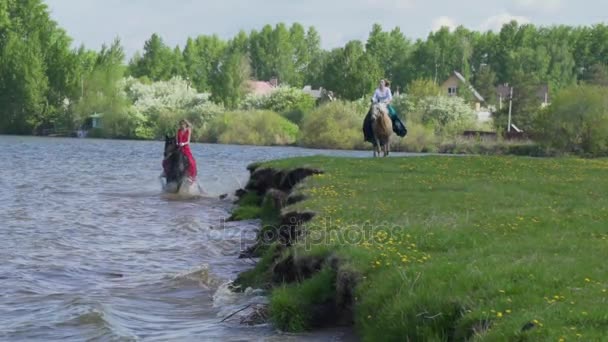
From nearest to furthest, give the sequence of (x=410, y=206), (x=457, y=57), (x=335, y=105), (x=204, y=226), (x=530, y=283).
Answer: (x=530, y=283) → (x=410, y=206) → (x=204, y=226) → (x=335, y=105) → (x=457, y=57)

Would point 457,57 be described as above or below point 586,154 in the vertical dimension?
above

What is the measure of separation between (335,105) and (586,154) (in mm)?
29999

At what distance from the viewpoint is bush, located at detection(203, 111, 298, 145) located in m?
101

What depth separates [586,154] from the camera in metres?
75.4

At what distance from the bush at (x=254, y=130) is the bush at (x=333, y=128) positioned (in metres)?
3.59

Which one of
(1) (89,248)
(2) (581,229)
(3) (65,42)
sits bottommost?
(1) (89,248)

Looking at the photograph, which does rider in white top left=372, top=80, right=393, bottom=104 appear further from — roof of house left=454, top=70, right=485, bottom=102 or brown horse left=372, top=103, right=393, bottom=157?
roof of house left=454, top=70, right=485, bottom=102

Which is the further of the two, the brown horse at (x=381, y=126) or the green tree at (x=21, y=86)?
the green tree at (x=21, y=86)

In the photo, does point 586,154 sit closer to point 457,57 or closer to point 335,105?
point 335,105

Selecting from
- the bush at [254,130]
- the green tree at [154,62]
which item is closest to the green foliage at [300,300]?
the bush at [254,130]

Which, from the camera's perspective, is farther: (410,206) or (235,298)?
(410,206)

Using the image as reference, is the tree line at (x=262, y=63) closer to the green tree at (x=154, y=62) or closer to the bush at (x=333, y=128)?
the green tree at (x=154, y=62)

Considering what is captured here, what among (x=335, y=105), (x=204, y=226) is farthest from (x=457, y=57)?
(x=204, y=226)

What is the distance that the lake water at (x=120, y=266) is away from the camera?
11.7 m
